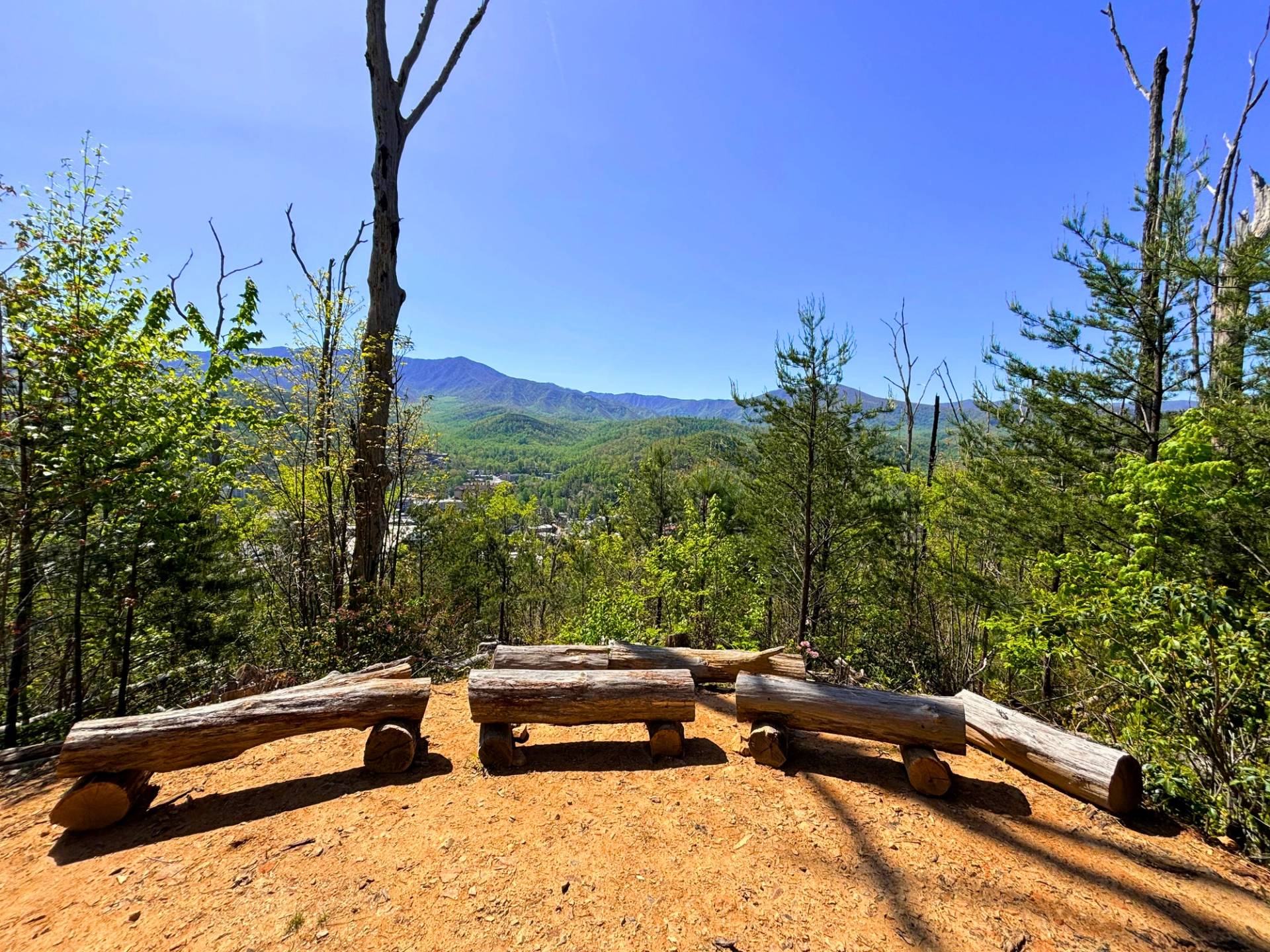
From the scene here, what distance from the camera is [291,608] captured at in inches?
249

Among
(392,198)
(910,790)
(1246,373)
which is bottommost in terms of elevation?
(910,790)

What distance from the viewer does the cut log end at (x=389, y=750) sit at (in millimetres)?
3434

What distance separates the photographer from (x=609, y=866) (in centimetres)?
256

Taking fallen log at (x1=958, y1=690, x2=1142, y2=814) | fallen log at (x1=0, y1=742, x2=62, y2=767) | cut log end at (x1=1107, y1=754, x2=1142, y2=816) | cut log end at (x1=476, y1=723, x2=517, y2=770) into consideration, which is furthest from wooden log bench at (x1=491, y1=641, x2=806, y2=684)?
fallen log at (x1=0, y1=742, x2=62, y2=767)

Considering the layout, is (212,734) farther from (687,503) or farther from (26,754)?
(687,503)

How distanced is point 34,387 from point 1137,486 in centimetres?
1033

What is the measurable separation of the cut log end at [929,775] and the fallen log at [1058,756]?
0.54 meters

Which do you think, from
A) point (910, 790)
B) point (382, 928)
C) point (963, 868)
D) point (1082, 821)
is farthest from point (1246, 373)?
point (382, 928)

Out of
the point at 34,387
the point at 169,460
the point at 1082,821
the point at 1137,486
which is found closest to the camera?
the point at 1082,821

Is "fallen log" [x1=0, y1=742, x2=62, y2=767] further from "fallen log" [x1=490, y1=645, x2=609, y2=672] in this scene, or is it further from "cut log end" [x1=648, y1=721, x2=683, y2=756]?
"cut log end" [x1=648, y1=721, x2=683, y2=756]

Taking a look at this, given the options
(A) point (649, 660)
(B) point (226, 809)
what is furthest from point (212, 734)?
(A) point (649, 660)

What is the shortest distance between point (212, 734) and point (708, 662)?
414cm

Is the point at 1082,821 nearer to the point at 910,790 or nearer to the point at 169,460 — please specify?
the point at 910,790

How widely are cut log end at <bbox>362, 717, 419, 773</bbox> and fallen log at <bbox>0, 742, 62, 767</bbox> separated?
2.49 meters
